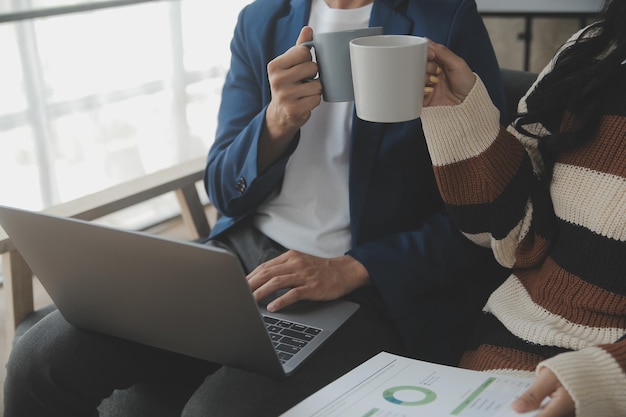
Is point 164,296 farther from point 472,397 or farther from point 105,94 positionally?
point 105,94

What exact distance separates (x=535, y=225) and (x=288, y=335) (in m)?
0.38

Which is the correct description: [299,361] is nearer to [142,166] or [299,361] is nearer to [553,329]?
[553,329]

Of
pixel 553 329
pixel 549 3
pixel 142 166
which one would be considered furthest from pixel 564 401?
pixel 142 166

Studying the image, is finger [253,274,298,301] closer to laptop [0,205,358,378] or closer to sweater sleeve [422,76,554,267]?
laptop [0,205,358,378]

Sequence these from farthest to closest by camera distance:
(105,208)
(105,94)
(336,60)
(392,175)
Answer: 1. (105,94)
2. (105,208)
3. (392,175)
4. (336,60)

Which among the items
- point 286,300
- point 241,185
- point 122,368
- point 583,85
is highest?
point 583,85

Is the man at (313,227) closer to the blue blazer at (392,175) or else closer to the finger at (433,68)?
the blue blazer at (392,175)

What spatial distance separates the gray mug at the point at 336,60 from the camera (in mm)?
1042

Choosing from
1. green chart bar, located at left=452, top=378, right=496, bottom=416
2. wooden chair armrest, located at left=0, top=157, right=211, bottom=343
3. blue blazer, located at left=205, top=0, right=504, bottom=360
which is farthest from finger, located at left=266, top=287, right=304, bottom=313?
wooden chair armrest, located at left=0, top=157, right=211, bottom=343

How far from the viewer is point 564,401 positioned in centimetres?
86

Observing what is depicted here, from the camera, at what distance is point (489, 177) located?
1.11m

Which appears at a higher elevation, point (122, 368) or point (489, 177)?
point (489, 177)

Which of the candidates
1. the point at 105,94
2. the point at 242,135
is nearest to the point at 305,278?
the point at 242,135

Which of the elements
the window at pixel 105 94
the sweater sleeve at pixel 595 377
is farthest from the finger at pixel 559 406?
the window at pixel 105 94
